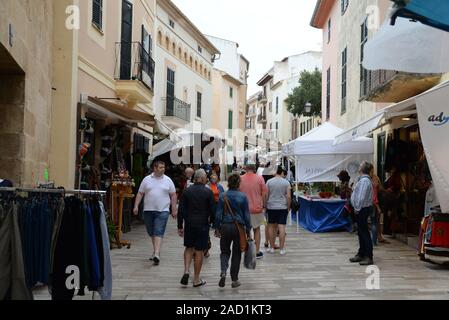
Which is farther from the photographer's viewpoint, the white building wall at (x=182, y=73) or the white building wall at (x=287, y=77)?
the white building wall at (x=287, y=77)

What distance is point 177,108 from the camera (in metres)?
26.6

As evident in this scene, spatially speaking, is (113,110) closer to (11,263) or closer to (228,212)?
(228,212)

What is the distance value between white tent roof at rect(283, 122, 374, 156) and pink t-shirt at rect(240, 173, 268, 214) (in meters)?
4.80

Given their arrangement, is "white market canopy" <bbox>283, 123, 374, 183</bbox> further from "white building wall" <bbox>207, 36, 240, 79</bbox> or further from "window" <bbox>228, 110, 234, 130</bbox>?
"white building wall" <bbox>207, 36, 240, 79</bbox>

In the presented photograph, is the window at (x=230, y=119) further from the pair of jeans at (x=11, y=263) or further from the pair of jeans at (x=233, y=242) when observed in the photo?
the pair of jeans at (x=11, y=263)

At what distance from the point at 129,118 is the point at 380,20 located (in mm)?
7289

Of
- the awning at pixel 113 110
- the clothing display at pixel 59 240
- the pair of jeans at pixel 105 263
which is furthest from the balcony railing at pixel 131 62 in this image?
the clothing display at pixel 59 240

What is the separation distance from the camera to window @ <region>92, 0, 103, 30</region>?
11.9 m

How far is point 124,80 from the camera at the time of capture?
13.9 meters

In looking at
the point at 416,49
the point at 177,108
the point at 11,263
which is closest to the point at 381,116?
the point at 416,49

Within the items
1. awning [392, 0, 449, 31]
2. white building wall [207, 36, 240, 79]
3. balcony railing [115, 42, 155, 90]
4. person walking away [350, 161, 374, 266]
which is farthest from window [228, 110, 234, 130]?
awning [392, 0, 449, 31]

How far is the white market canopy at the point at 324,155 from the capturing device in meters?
14.2

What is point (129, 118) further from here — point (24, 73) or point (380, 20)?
point (380, 20)
